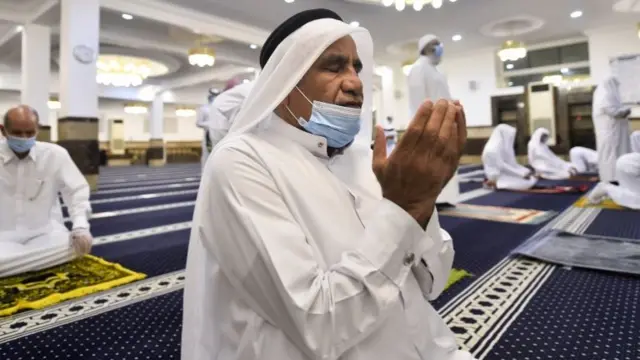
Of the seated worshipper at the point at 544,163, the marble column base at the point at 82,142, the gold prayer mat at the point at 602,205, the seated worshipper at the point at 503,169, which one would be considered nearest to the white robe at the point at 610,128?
the seated worshipper at the point at 503,169

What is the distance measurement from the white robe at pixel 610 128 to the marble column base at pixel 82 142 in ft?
22.7

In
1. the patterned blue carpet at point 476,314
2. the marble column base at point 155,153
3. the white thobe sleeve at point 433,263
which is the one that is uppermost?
the marble column base at point 155,153

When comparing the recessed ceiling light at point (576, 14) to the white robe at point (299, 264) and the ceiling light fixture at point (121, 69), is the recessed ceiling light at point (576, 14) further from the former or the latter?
the ceiling light fixture at point (121, 69)

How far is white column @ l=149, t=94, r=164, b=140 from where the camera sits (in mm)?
14523

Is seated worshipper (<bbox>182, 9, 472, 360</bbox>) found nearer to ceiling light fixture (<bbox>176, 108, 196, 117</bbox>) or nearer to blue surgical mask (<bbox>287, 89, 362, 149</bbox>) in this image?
blue surgical mask (<bbox>287, 89, 362, 149</bbox>)

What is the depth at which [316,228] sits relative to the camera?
2.27ft

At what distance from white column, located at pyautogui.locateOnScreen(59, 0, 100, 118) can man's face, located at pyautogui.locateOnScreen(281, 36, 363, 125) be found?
604 cm

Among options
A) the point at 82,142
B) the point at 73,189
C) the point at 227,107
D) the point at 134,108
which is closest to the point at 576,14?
the point at 227,107

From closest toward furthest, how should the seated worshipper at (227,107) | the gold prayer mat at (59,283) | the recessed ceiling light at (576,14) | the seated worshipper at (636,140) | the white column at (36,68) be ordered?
the gold prayer mat at (59,283), the seated worshipper at (227,107), the seated worshipper at (636,140), the white column at (36,68), the recessed ceiling light at (576,14)

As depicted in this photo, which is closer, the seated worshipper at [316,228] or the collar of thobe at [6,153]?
the seated worshipper at [316,228]

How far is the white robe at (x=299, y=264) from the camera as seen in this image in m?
0.60

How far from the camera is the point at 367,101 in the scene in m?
1.11

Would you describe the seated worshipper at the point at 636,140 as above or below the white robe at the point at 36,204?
Answer: above

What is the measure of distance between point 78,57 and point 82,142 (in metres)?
1.18
